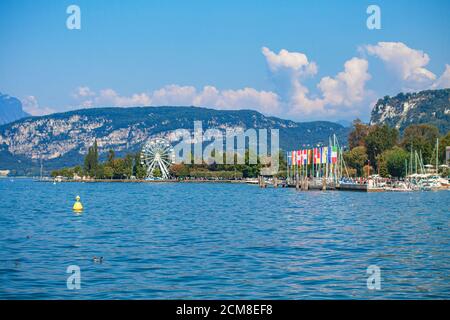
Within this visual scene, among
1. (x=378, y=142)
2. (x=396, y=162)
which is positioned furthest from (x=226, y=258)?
(x=378, y=142)

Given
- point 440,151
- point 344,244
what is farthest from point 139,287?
point 440,151

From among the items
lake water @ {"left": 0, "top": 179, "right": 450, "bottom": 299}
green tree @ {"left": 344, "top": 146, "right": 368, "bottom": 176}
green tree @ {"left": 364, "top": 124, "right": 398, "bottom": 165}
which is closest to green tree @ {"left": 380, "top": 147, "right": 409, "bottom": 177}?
green tree @ {"left": 344, "top": 146, "right": 368, "bottom": 176}

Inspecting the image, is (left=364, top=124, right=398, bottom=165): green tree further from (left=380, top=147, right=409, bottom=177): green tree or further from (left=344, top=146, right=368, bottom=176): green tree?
(left=380, top=147, right=409, bottom=177): green tree

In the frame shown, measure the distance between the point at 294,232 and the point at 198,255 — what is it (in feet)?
43.2

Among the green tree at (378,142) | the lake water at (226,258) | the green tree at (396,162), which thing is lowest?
the lake water at (226,258)

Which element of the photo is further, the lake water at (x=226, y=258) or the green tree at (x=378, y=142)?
the green tree at (x=378, y=142)

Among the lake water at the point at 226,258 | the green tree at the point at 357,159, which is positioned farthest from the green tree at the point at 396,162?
the lake water at the point at 226,258

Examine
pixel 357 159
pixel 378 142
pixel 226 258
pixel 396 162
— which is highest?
pixel 378 142

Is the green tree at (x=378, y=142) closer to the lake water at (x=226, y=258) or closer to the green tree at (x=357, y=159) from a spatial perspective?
the green tree at (x=357, y=159)

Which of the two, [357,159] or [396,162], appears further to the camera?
[357,159]

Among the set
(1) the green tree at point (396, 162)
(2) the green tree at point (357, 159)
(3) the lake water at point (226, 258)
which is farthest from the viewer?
(2) the green tree at point (357, 159)

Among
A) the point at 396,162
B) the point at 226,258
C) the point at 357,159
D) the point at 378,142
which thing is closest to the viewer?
the point at 226,258

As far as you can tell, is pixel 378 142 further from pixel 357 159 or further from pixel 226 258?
pixel 226 258
